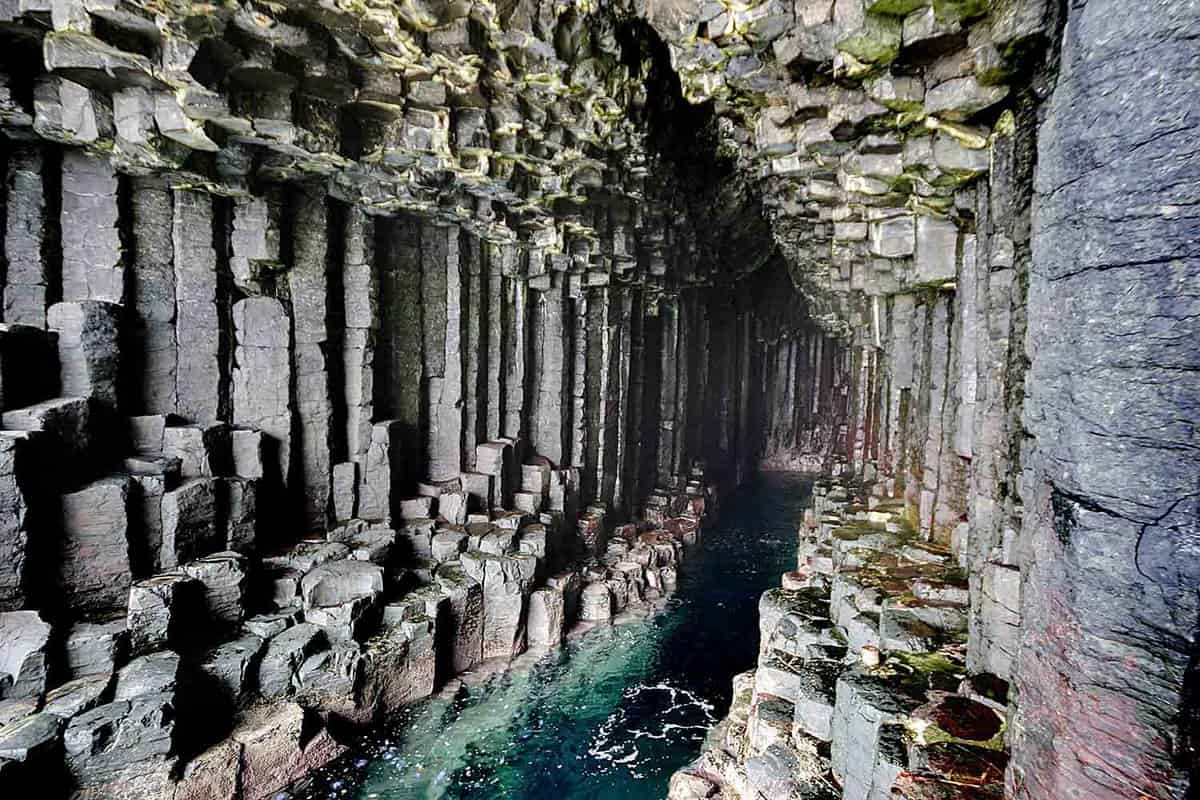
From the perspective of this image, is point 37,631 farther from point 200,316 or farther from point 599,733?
point 599,733

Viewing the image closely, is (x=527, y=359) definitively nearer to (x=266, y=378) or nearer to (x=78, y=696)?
(x=266, y=378)

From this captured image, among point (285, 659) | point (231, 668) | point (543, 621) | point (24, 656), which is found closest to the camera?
point (24, 656)

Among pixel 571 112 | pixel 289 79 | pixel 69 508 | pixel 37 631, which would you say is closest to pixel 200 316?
pixel 69 508

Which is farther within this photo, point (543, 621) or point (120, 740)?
point (543, 621)

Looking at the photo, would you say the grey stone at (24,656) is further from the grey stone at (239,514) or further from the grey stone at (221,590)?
the grey stone at (239,514)

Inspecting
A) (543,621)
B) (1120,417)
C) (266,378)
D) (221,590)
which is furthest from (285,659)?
(1120,417)

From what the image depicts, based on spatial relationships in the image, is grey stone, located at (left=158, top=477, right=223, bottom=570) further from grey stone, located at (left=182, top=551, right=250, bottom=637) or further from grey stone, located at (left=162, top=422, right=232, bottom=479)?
grey stone, located at (left=162, top=422, right=232, bottom=479)

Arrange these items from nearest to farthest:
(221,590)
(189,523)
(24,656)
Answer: (24,656) → (221,590) → (189,523)

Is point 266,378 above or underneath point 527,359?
underneath

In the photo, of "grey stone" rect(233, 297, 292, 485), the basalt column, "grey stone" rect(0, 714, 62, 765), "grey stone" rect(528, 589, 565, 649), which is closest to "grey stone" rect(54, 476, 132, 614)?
"grey stone" rect(0, 714, 62, 765)
